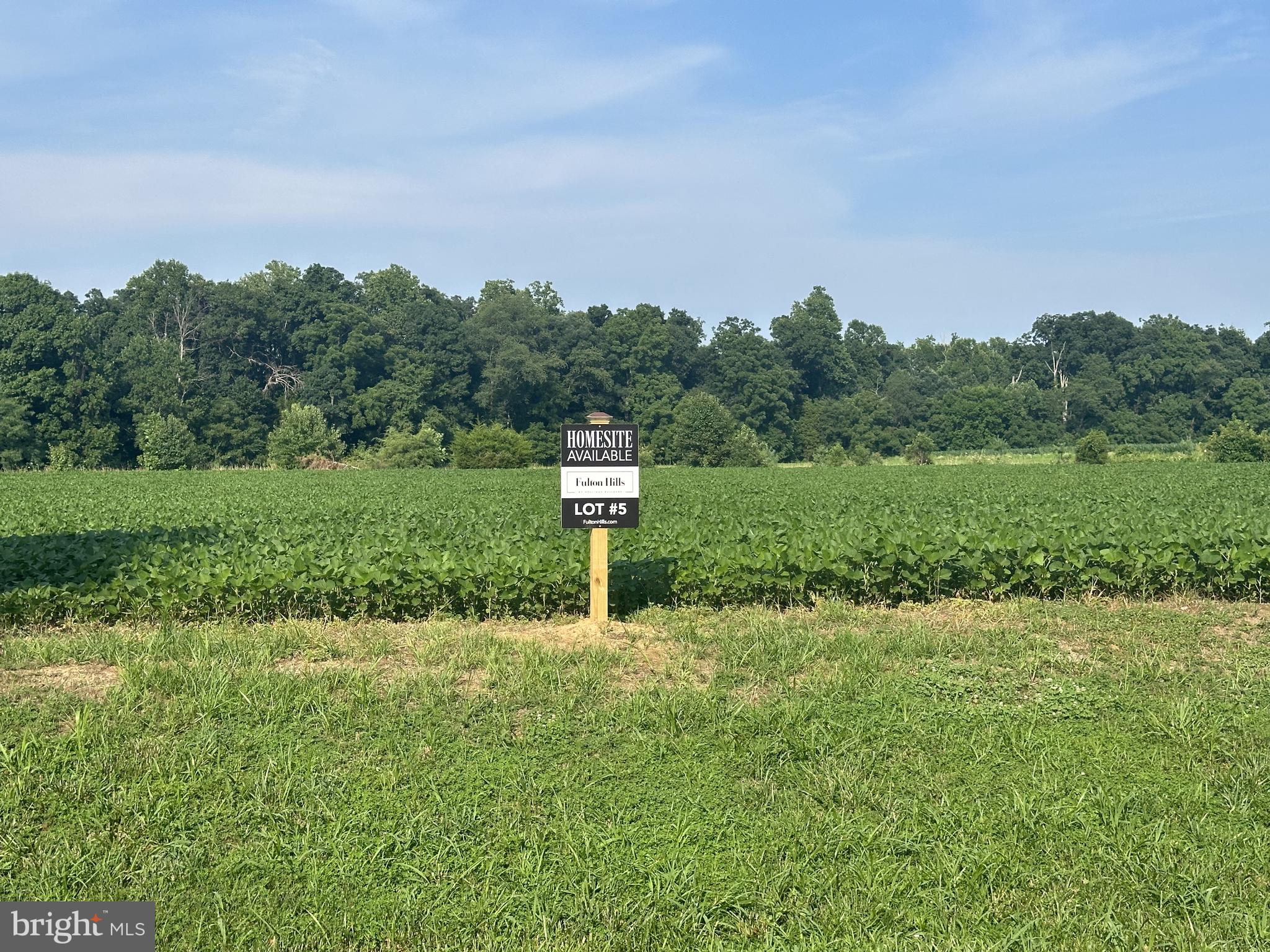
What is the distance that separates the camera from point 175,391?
77.1 m

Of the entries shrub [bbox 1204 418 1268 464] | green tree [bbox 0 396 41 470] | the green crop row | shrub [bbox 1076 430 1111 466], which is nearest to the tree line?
green tree [bbox 0 396 41 470]

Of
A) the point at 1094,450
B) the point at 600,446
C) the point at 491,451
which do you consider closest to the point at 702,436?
the point at 491,451

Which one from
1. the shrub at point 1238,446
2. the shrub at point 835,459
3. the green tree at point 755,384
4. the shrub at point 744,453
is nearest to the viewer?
→ the shrub at point 1238,446

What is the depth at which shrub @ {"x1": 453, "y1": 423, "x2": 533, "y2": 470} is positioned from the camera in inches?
2295

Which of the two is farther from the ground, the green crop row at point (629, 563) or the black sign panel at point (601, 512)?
the black sign panel at point (601, 512)

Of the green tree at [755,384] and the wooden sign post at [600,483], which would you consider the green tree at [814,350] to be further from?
the wooden sign post at [600,483]

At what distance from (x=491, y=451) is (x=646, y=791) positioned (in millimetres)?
53954

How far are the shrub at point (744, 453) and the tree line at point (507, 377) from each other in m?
0.17

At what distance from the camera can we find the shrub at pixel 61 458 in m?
62.8

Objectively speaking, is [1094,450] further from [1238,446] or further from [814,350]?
[814,350]

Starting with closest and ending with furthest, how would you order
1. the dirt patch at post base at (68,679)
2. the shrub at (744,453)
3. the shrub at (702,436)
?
the dirt patch at post base at (68,679) → the shrub at (744,453) → the shrub at (702,436)

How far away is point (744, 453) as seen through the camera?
70625 millimetres

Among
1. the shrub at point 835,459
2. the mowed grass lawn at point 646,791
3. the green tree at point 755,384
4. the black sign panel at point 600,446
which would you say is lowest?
the mowed grass lawn at point 646,791

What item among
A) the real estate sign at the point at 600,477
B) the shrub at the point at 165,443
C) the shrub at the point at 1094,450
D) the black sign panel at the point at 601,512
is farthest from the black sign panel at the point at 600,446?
the shrub at the point at 165,443
